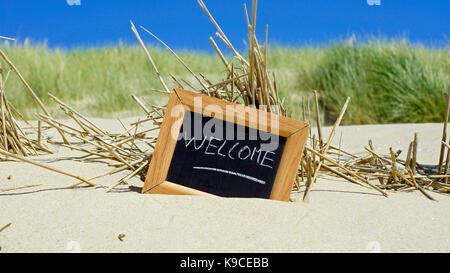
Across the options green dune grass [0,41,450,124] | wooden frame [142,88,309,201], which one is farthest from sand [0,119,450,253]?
green dune grass [0,41,450,124]

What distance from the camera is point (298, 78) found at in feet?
20.9

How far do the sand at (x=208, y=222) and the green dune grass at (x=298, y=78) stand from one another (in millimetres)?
3075

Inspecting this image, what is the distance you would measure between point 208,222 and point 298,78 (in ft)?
17.8

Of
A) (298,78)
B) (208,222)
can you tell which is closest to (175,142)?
(208,222)

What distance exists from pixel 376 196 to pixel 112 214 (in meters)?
0.82

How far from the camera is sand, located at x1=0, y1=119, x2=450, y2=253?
108 centimetres

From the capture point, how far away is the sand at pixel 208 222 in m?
1.08

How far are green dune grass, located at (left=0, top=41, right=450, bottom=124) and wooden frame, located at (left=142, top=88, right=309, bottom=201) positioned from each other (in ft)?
9.84

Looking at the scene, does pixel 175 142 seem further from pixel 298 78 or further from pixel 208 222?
pixel 298 78

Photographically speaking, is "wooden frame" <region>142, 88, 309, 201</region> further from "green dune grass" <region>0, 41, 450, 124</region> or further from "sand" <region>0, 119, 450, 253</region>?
"green dune grass" <region>0, 41, 450, 124</region>

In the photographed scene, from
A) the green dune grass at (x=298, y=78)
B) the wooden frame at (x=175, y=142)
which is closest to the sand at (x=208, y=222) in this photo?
the wooden frame at (x=175, y=142)

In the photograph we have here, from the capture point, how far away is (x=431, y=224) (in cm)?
127
